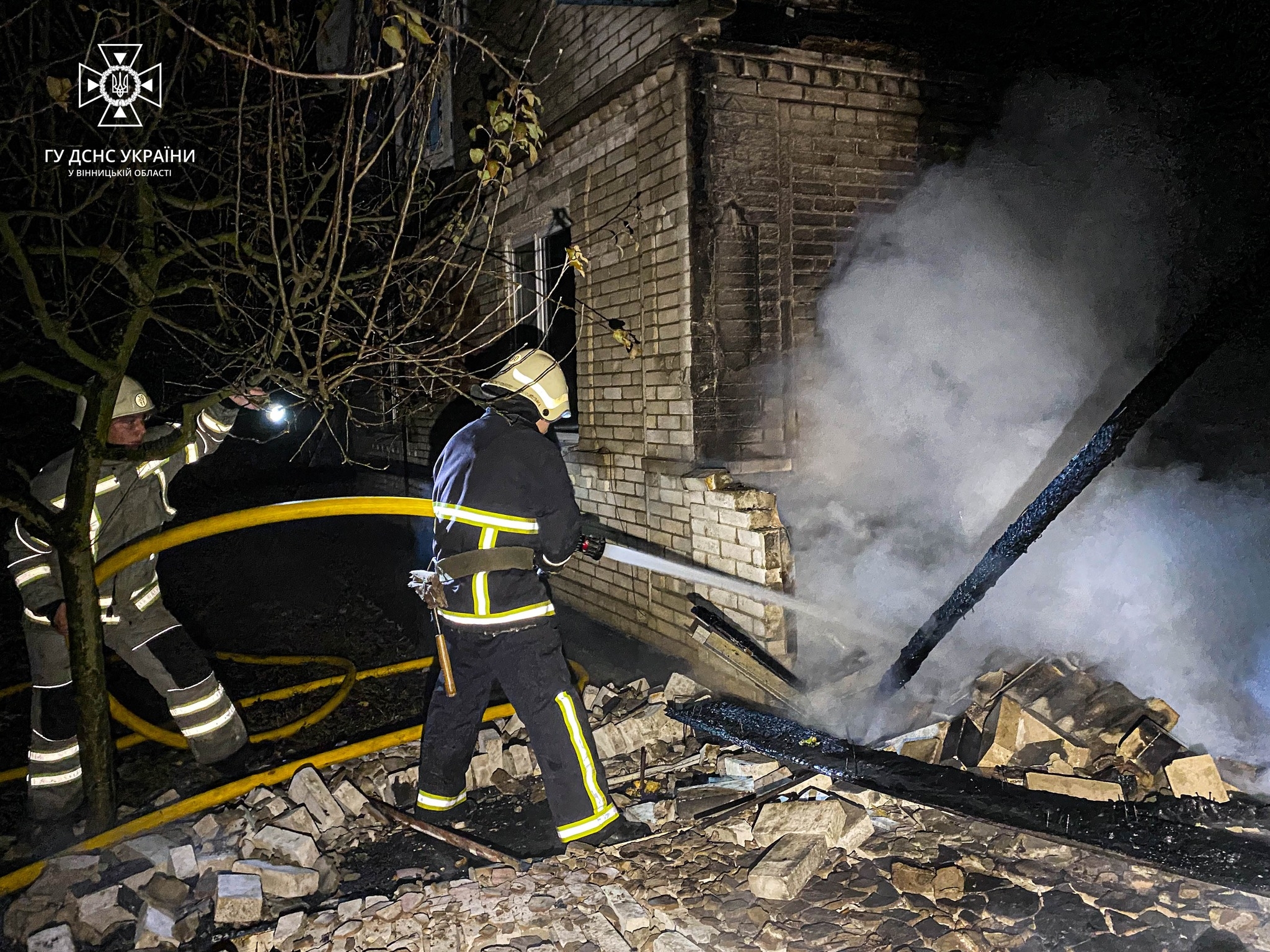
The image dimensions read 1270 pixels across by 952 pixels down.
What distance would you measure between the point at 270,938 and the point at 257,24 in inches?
189

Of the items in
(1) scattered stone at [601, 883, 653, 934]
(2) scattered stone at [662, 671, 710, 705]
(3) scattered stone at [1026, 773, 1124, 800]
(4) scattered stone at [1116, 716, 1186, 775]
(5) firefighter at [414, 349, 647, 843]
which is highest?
(5) firefighter at [414, 349, 647, 843]

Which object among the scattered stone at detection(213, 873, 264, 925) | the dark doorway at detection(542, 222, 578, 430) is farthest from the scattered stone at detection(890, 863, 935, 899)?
the dark doorway at detection(542, 222, 578, 430)

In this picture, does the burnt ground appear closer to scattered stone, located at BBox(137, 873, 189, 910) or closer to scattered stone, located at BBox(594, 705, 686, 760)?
scattered stone, located at BBox(594, 705, 686, 760)

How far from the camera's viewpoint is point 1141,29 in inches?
221

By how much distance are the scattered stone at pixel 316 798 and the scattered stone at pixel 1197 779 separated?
13.7ft

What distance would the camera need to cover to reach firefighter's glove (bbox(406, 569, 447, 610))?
12.7 ft

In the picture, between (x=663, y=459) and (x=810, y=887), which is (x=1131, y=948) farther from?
(x=663, y=459)

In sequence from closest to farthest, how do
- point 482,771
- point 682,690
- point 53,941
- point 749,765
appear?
point 53,941, point 749,765, point 482,771, point 682,690

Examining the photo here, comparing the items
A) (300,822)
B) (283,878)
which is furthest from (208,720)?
(283,878)

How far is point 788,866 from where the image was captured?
3291mm

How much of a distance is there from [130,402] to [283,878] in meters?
2.87

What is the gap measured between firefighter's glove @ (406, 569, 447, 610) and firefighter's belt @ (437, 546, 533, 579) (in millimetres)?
130

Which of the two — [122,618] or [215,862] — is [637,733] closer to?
[215,862]

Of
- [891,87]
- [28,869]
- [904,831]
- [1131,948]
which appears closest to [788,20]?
[891,87]
